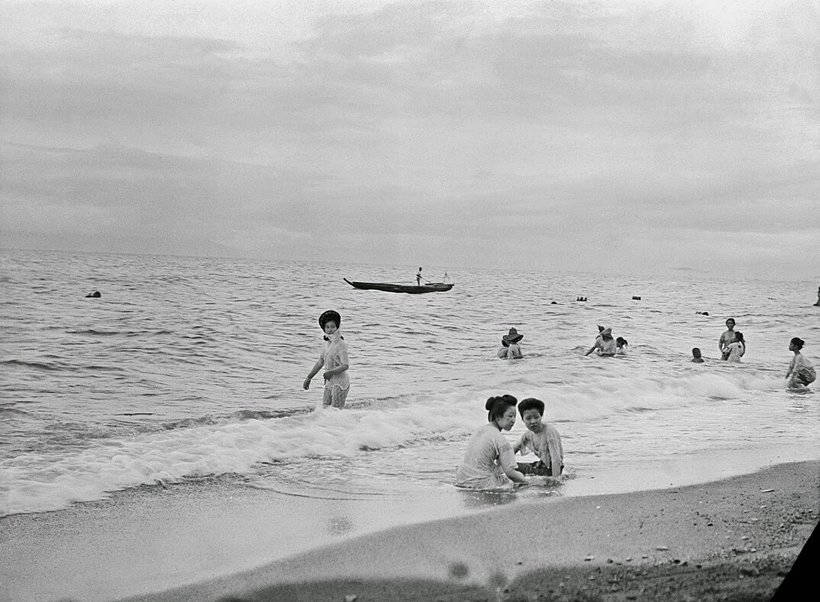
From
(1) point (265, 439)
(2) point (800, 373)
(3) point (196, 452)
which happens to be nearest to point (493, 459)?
(1) point (265, 439)

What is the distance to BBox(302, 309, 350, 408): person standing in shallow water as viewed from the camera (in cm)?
848

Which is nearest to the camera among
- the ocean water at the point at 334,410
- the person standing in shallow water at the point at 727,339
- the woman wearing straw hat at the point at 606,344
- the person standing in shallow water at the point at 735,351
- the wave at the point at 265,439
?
the wave at the point at 265,439

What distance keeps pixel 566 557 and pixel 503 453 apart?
5.70 ft

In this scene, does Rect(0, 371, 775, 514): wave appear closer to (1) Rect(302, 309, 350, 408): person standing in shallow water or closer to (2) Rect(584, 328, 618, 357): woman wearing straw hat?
(1) Rect(302, 309, 350, 408): person standing in shallow water

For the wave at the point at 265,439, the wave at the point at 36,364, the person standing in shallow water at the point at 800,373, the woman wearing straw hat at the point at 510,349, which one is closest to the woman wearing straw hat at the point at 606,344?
the woman wearing straw hat at the point at 510,349

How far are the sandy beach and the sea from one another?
1.32ft

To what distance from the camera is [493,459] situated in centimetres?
591

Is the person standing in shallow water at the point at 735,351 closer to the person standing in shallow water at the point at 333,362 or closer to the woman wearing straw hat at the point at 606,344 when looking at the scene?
the woman wearing straw hat at the point at 606,344

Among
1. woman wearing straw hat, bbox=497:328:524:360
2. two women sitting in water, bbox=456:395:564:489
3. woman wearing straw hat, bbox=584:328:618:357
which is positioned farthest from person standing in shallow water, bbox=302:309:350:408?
woman wearing straw hat, bbox=584:328:618:357

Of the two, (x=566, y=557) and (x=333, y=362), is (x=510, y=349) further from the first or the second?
(x=566, y=557)

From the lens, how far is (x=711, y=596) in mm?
3402

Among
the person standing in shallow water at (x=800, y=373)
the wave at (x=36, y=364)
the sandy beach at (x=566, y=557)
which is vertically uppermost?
the person standing in shallow water at (x=800, y=373)

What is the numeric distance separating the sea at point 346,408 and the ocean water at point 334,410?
36 mm

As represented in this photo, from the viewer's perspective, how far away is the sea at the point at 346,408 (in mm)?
6156
